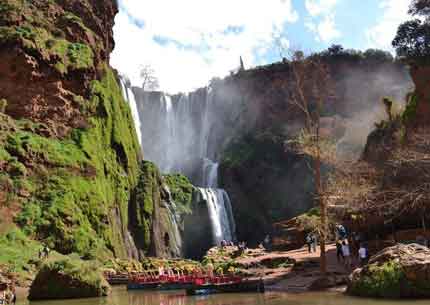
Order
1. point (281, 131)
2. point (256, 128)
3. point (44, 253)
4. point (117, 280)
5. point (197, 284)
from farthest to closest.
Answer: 1. point (256, 128)
2. point (281, 131)
3. point (117, 280)
4. point (44, 253)
5. point (197, 284)

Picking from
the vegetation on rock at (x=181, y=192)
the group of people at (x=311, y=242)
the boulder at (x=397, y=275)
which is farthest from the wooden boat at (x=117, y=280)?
the vegetation on rock at (x=181, y=192)

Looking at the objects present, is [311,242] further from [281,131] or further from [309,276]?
[281,131]

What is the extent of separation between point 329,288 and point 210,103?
72143 millimetres

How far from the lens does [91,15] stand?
5475cm

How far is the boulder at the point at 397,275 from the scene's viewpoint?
16938 millimetres

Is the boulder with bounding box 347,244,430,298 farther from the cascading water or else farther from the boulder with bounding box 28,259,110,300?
the cascading water

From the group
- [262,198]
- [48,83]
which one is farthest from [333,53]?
[48,83]

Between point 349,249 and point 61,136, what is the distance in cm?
2733

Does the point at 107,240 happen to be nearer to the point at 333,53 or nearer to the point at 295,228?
the point at 295,228

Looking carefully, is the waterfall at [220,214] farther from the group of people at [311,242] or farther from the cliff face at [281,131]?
the group of people at [311,242]

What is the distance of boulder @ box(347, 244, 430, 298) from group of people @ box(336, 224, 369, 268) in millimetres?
6515

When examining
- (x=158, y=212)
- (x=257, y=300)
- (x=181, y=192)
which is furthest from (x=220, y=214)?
(x=257, y=300)

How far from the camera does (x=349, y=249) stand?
30.0 m

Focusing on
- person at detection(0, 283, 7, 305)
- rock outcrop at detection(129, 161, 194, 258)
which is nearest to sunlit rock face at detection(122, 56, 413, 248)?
rock outcrop at detection(129, 161, 194, 258)
